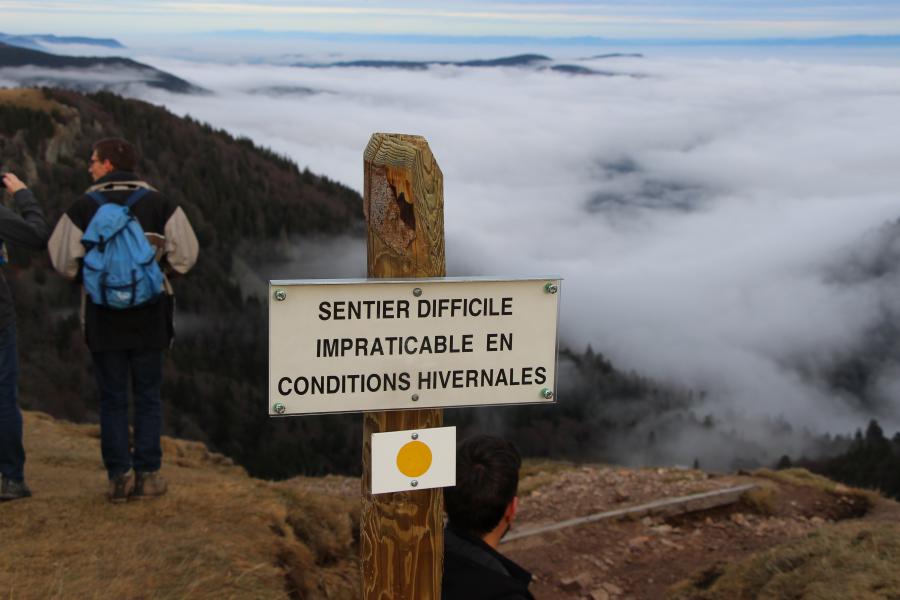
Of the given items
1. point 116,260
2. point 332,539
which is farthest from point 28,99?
point 116,260

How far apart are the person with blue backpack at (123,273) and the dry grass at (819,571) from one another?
4.17m

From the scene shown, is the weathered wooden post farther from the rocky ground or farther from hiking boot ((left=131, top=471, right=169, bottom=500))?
the rocky ground

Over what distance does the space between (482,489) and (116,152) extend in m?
3.34

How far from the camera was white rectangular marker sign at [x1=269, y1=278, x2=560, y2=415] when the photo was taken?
266cm

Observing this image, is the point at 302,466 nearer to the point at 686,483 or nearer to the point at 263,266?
the point at 263,266

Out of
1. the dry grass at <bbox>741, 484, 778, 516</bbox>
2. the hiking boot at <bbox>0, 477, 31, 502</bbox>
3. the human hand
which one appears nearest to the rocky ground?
the dry grass at <bbox>741, 484, 778, 516</bbox>

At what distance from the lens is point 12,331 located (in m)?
5.36

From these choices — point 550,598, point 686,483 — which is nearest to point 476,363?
point 550,598

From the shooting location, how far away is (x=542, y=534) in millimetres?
8047

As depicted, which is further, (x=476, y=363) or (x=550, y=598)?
(x=550, y=598)

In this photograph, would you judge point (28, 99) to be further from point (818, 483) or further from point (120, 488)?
point (120, 488)

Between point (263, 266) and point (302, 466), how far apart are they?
4631 centimetres

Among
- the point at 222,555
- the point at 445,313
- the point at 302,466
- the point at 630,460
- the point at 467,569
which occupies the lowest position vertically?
the point at 630,460

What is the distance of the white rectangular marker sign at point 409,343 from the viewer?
266 cm
